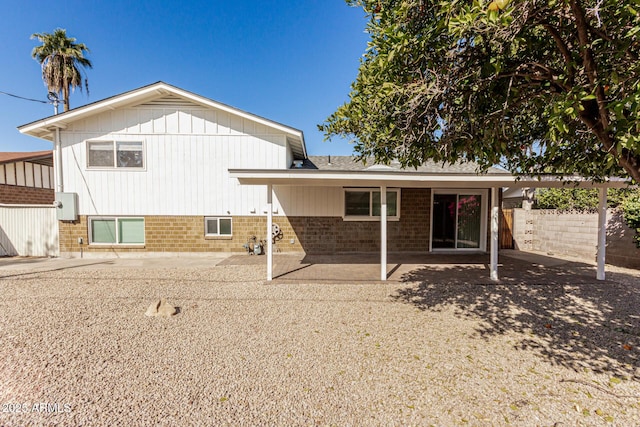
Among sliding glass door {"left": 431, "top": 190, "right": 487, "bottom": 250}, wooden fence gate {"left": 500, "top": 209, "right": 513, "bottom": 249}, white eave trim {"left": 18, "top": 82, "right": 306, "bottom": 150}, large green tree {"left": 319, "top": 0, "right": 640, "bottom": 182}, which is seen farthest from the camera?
wooden fence gate {"left": 500, "top": 209, "right": 513, "bottom": 249}

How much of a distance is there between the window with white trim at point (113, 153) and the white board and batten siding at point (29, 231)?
7.73 ft

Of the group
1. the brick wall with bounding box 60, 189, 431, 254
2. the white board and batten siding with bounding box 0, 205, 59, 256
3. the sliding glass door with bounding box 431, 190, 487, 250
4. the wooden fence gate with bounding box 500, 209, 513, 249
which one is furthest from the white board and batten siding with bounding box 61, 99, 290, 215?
the wooden fence gate with bounding box 500, 209, 513, 249

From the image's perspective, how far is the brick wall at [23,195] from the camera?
1171cm

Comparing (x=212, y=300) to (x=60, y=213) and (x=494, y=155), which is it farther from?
(x=60, y=213)

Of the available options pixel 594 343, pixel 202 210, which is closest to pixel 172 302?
pixel 202 210

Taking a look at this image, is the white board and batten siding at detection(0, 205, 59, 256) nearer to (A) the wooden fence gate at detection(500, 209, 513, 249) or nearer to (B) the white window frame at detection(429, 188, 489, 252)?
(B) the white window frame at detection(429, 188, 489, 252)

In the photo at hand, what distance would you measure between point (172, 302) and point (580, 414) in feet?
19.3

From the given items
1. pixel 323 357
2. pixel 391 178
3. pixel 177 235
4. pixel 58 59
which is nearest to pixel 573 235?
pixel 391 178

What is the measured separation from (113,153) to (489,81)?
436 inches

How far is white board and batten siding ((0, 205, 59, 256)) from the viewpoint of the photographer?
9.21m

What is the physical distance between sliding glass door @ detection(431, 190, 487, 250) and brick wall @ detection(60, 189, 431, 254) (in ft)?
1.42

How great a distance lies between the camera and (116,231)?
9266 mm

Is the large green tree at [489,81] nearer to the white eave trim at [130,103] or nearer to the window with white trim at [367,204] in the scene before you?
the white eave trim at [130,103]

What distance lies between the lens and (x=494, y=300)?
509 cm
